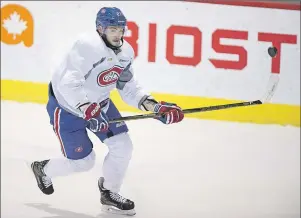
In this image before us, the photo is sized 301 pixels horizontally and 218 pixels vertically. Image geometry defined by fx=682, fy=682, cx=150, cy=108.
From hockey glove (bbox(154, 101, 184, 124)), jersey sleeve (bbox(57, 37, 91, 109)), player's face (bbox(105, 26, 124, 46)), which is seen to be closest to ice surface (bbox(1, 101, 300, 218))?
hockey glove (bbox(154, 101, 184, 124))

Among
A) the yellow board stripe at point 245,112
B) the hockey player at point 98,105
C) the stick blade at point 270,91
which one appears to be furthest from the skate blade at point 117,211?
the yellow board stripe at point 245,112

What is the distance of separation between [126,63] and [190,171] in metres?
0.99

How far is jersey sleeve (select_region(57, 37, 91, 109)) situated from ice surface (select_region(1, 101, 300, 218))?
1.72 feet

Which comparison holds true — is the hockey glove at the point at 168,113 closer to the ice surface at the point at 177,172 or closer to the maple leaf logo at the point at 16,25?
the ice surface at the point at 177,172

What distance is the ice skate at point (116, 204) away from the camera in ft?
9.77

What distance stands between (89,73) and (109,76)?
0.33 feet

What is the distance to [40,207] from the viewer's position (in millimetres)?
2984

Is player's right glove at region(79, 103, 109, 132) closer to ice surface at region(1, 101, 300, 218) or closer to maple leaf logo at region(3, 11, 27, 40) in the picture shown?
ice surface at region(1, 101, 300, 218)

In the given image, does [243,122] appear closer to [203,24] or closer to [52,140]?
[203,24]

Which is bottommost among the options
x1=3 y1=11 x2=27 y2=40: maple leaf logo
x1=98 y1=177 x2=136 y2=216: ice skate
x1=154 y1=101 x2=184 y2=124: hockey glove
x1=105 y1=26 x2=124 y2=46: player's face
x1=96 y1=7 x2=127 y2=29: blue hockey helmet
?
x1=98 y1=177 x2=136 y2=216: ice skate

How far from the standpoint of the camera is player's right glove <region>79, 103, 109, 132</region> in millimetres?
2697

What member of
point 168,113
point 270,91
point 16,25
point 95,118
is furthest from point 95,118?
point 16,25

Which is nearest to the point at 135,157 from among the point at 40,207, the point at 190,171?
the point at 190,171

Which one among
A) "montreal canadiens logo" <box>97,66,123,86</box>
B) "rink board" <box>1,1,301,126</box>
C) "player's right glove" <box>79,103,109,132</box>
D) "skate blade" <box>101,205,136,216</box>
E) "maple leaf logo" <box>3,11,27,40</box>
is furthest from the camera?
"maple leaf logo" <box>3,11,27,40</box>
